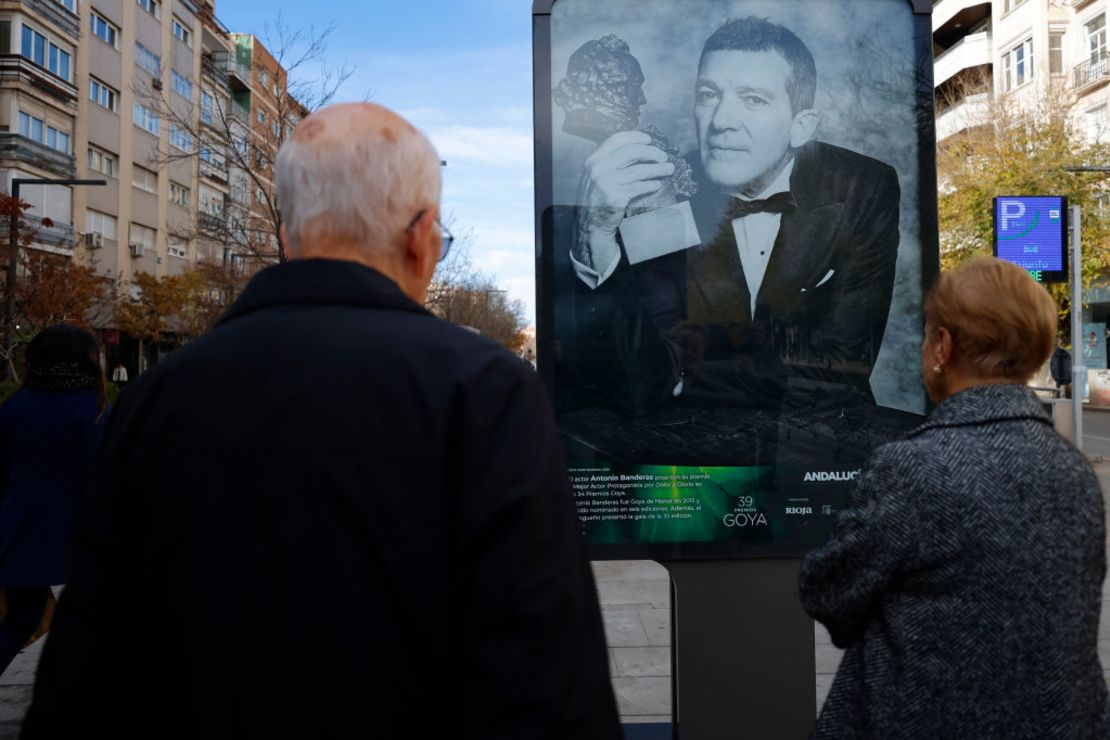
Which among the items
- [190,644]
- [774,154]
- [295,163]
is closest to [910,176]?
[774,154]

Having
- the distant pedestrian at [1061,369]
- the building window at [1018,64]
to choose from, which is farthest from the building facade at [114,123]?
the building window at [1018,64]

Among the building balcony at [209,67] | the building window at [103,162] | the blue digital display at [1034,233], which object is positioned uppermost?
the building balcony at [209,67]

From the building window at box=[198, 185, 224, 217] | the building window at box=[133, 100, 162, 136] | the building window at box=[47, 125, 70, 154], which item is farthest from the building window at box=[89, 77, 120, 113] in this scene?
the building window at box=[198, 185, 224, 217]

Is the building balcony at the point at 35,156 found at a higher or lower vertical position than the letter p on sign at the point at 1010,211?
higher

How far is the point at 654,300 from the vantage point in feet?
11.2

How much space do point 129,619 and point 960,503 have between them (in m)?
1.47

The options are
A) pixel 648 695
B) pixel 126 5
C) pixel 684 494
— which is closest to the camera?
pixel 684 494

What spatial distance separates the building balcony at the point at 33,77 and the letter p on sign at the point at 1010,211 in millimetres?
34215

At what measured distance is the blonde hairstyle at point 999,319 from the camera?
2.04 m

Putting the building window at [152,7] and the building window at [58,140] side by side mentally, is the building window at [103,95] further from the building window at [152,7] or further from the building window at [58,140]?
the building window at [152,7]

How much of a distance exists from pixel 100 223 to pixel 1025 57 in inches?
1488

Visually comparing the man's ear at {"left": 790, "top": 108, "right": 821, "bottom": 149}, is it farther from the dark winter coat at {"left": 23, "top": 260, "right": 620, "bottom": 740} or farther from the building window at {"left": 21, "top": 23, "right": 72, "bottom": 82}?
the building window at {"left": 21, "top": 23, "right": 72, "bottom": 82}

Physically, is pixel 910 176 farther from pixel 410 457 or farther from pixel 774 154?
pixel 410 457

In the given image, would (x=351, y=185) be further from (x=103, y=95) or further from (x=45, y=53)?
(x=103, y=95)
